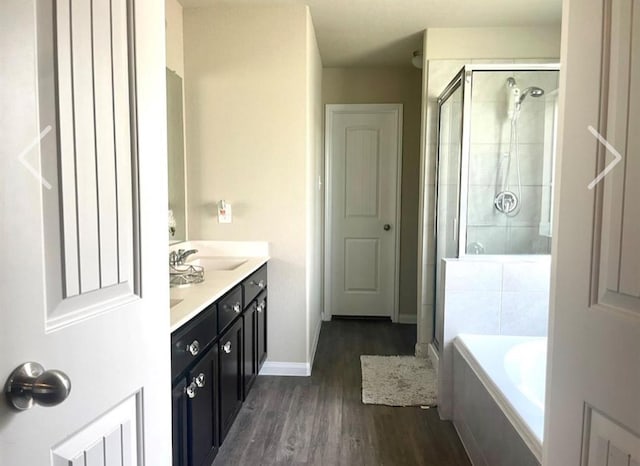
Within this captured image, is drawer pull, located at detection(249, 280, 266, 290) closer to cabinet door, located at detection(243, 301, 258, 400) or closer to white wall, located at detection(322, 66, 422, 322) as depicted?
cabinet door, located at detection(243, 301, 258, 400)

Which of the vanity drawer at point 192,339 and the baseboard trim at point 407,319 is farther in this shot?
the baseboard trim at point 407,319

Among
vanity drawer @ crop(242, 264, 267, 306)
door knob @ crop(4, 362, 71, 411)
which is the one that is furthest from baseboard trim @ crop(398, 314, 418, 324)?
door knob @ crop(4, 362, 71, 411)

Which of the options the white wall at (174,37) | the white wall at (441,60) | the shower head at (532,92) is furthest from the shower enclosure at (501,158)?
the white wall at (174,37)

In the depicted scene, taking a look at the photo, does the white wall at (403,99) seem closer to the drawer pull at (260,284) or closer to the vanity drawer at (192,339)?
the drawer pull at (260,284)

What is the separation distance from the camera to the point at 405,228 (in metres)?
4.11

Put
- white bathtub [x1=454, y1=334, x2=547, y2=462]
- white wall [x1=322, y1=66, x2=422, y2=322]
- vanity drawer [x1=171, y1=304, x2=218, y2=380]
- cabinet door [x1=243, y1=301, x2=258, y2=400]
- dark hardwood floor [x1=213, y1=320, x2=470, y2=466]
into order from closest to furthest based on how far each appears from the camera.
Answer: vanity drawer [x1=171, y1=304, x2=218, y2=380]
white bathtub [x1=454, y1=334, x2=547, y2=462]
dark hardwood floor [x1=213, y1=320, x2=470, y2=466]
cabinet door [x1=243, y1=301, x2=258, y2=400]
white wall [x1=322, y1=66, x2=422, y2=322]

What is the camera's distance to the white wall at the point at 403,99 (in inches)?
159

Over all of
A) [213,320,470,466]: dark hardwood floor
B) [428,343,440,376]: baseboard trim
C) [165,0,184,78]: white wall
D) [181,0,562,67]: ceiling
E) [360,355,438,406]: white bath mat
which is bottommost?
[213,320,470,466]: dark hardwood floor

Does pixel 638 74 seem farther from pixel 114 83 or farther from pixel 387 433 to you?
A: pixel 387 433

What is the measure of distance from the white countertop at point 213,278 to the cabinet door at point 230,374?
0.76 feet

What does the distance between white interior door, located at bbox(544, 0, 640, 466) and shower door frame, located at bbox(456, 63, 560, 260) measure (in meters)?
1.76

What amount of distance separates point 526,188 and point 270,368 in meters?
2.16

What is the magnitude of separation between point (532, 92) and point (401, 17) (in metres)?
1.02

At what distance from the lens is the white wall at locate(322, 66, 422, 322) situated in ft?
13.2
